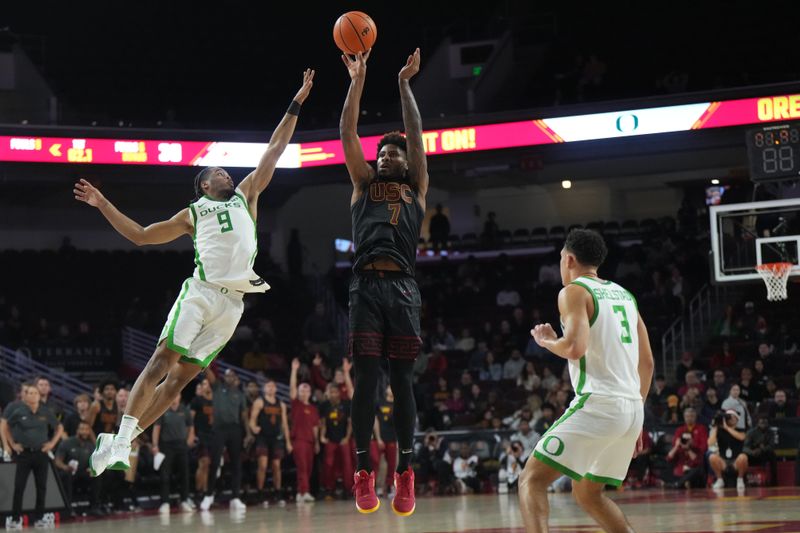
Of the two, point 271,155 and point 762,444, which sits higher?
point 271,155

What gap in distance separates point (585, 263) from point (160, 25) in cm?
2278

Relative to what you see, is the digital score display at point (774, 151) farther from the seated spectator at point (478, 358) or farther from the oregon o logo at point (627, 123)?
the seated spectator at point (478, 358)

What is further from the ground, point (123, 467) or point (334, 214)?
point (334, 214)

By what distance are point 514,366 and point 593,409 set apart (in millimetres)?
15901

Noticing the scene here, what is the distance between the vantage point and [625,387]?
6172 mm

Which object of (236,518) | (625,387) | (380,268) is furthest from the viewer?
(236,518)

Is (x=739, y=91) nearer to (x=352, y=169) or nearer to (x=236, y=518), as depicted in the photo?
(x=236, y=518)

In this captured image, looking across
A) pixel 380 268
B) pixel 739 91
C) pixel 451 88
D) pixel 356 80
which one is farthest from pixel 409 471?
pixel 451 88

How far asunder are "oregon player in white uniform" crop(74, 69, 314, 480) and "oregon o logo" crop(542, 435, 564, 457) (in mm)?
2850

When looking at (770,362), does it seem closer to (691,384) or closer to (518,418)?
(691,384)

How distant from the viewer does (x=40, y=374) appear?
22000 millimetres

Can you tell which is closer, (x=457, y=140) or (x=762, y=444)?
(x=762, y=444)

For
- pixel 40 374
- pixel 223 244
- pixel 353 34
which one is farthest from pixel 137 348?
pixel 353 34

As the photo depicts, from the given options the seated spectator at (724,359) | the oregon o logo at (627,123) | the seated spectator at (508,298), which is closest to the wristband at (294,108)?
the oregon o logo at (627,123)
